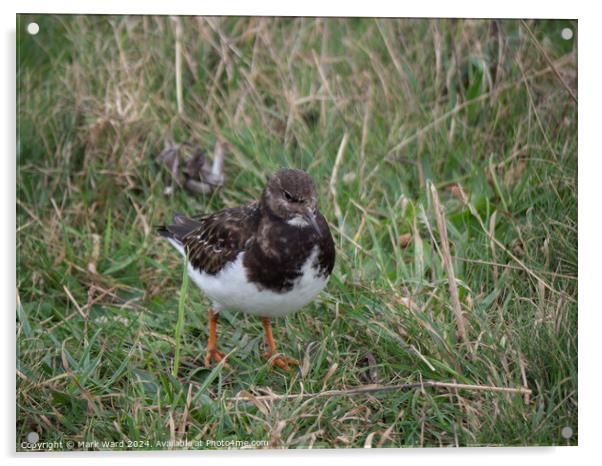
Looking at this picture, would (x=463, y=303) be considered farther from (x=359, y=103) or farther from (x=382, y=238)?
(x=359, y=103)

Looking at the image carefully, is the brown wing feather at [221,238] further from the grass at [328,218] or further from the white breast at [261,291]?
the grass at [328,218]

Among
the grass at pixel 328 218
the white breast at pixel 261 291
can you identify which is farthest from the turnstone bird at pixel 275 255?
the grass at pixel 328 218

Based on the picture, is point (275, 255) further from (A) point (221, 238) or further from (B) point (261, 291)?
(A) point (221, 238)

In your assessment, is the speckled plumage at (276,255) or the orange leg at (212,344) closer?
the speckled plumage at (276,255)

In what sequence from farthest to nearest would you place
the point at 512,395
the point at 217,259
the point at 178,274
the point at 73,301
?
the point at 178,274 < the point at 73,301 < the point at 217,259 < the point at 512,395

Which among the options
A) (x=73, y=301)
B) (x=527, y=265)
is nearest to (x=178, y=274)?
(x=73, y=301)
